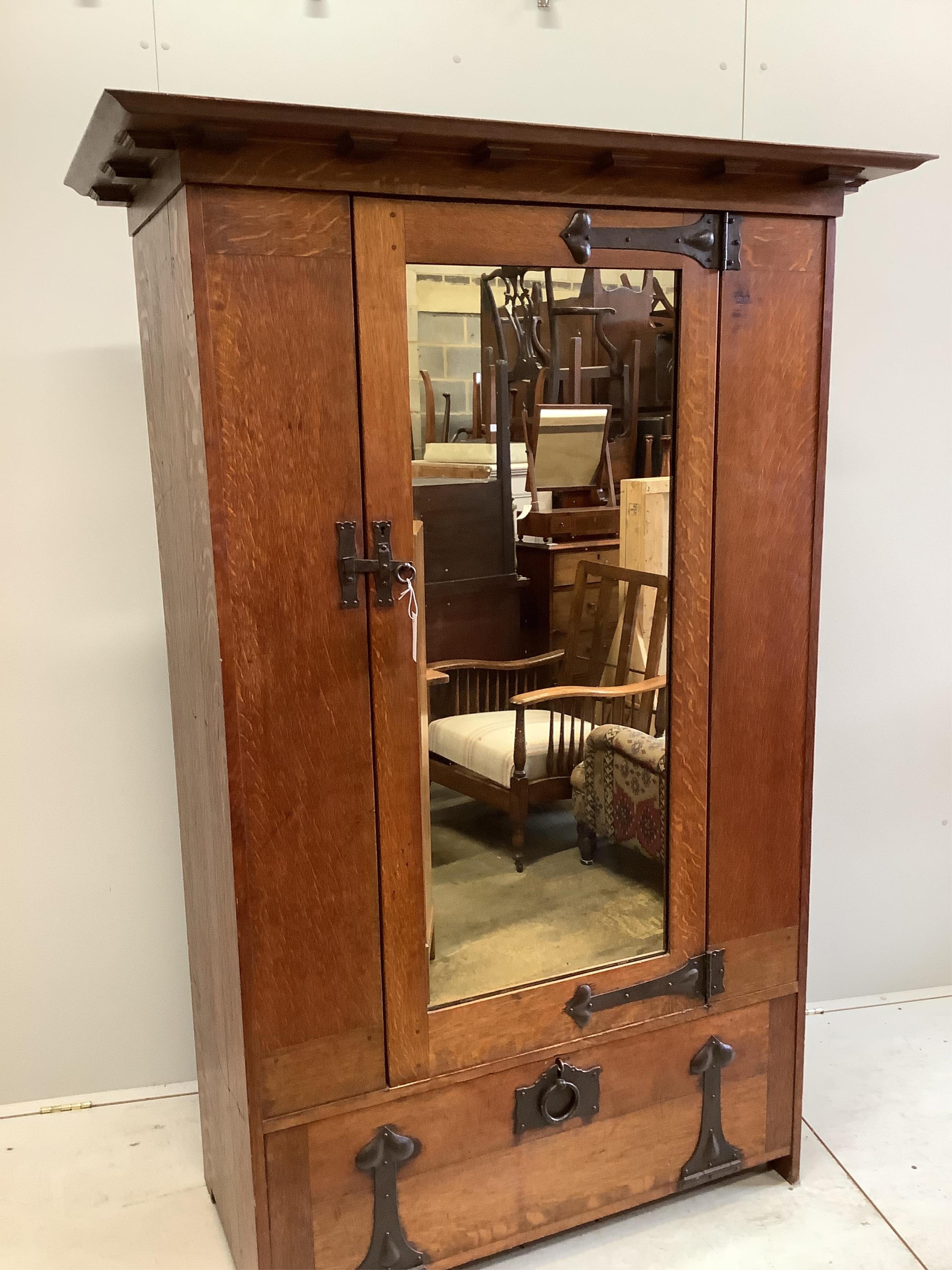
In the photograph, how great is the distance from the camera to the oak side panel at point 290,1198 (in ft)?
4.98

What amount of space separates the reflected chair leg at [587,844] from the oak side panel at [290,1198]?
57 centimetres

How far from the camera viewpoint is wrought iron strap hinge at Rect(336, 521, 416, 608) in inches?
55.3

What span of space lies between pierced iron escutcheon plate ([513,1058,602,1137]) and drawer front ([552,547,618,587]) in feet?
2.50

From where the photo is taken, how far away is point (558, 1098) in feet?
5.56

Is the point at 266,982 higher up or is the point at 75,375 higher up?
the point at 75,375

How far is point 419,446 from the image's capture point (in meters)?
1.44

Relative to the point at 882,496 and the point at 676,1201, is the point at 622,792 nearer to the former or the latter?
the point at 676,1201

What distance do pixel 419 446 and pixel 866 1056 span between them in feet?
5.83

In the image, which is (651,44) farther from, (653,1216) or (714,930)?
(653,1216)

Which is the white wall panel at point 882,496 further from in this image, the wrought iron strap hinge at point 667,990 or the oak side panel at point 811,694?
the wrought iron strap hinge at point 667,990

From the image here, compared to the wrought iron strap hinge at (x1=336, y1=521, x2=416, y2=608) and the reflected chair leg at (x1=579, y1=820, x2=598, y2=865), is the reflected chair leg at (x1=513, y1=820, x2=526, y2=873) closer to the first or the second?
the reflected chair leg at (x1=579, y1=820, x2=598, y2=865)

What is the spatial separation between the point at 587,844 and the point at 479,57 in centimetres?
150

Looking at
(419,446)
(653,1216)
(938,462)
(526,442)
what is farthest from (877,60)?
(653,1216)

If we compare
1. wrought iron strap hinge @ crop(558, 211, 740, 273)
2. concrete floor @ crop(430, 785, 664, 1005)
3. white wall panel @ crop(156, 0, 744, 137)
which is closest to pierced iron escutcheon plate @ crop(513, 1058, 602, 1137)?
concrete floor @ crop(430, 785, 664, 1005)
